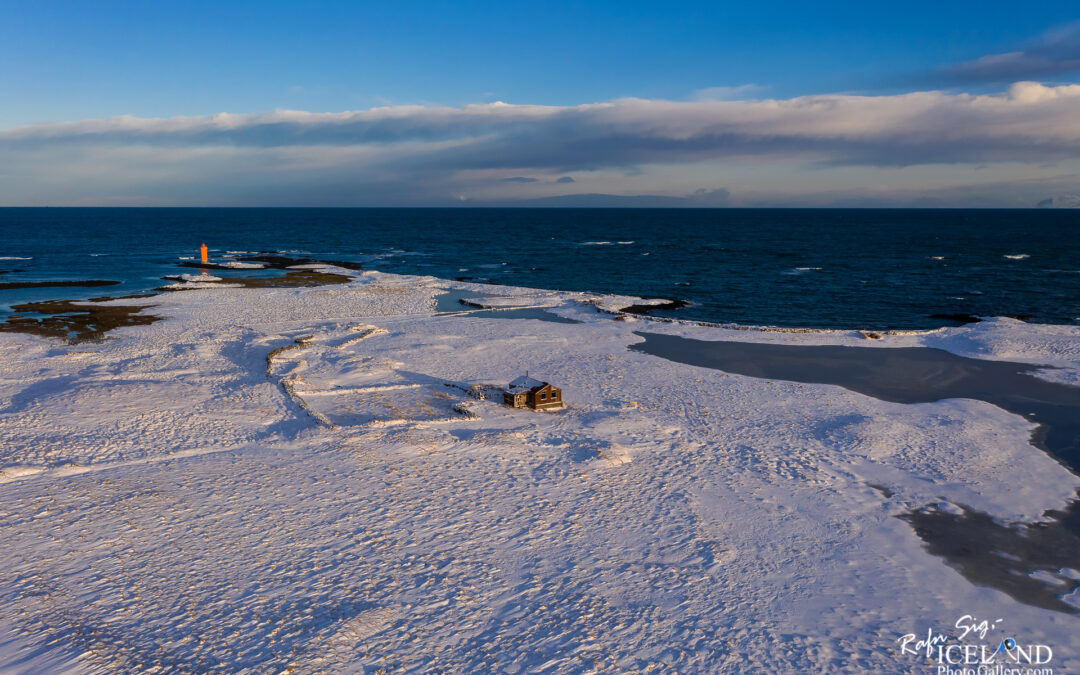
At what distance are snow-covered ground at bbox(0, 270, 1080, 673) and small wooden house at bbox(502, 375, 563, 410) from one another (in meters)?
0.63

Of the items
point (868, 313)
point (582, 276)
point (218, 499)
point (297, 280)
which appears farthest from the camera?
point (582, 276)

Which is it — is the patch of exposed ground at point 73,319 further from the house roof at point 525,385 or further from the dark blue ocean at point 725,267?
the house roof at point 525,385

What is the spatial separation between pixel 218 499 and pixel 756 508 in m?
18.4

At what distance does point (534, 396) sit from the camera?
31297 millimetres

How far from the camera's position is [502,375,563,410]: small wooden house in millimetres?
31359

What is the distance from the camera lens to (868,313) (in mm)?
60594

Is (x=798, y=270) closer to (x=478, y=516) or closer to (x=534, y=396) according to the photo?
(x=534, y=396)

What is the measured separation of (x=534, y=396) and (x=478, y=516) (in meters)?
10.6

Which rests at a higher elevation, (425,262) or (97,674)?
(425,262)

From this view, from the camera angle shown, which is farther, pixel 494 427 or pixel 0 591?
pixel 494 427

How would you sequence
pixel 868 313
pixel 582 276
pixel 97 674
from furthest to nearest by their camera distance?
pixel 582 276, pixel 868 313, pixel 97 674

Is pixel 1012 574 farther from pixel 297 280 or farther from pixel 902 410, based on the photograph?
pixel 297 280

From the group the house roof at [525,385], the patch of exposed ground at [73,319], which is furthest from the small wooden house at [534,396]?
the patch of exposed ground at [73,319]

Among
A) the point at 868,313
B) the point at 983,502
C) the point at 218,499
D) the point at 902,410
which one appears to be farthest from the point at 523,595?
the point at 868,313
